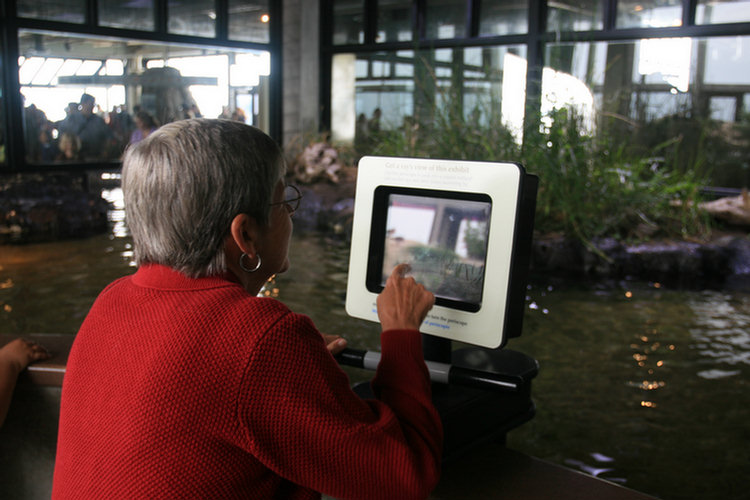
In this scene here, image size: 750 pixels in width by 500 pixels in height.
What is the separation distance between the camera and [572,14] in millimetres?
7246

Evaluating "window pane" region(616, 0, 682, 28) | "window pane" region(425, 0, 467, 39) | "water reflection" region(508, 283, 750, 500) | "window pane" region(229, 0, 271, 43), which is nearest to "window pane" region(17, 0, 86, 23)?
"window pane" region(229, 0, 271, 43)

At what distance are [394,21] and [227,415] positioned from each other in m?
8.58

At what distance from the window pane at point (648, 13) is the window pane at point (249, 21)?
470cm

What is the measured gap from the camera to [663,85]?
22.1 ft

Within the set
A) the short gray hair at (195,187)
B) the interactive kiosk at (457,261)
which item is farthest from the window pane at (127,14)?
the short gray hair at (195,187)

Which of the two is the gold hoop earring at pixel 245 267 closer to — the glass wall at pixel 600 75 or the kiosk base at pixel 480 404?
the kiosk base at pixel 480 404

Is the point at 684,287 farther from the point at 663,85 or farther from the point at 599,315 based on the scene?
the point at 663,85

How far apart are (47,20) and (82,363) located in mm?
7729

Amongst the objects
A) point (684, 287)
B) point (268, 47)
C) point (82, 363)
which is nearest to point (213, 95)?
point (268, 47)

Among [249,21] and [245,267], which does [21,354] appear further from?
[249,21]

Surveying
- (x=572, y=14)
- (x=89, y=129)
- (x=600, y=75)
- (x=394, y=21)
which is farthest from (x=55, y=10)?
(x=600, y=75)

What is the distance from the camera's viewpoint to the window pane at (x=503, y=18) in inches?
299

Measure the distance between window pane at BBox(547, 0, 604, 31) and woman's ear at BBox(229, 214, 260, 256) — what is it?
6945 millimetres

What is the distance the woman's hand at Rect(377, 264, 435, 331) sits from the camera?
0.98 meters
